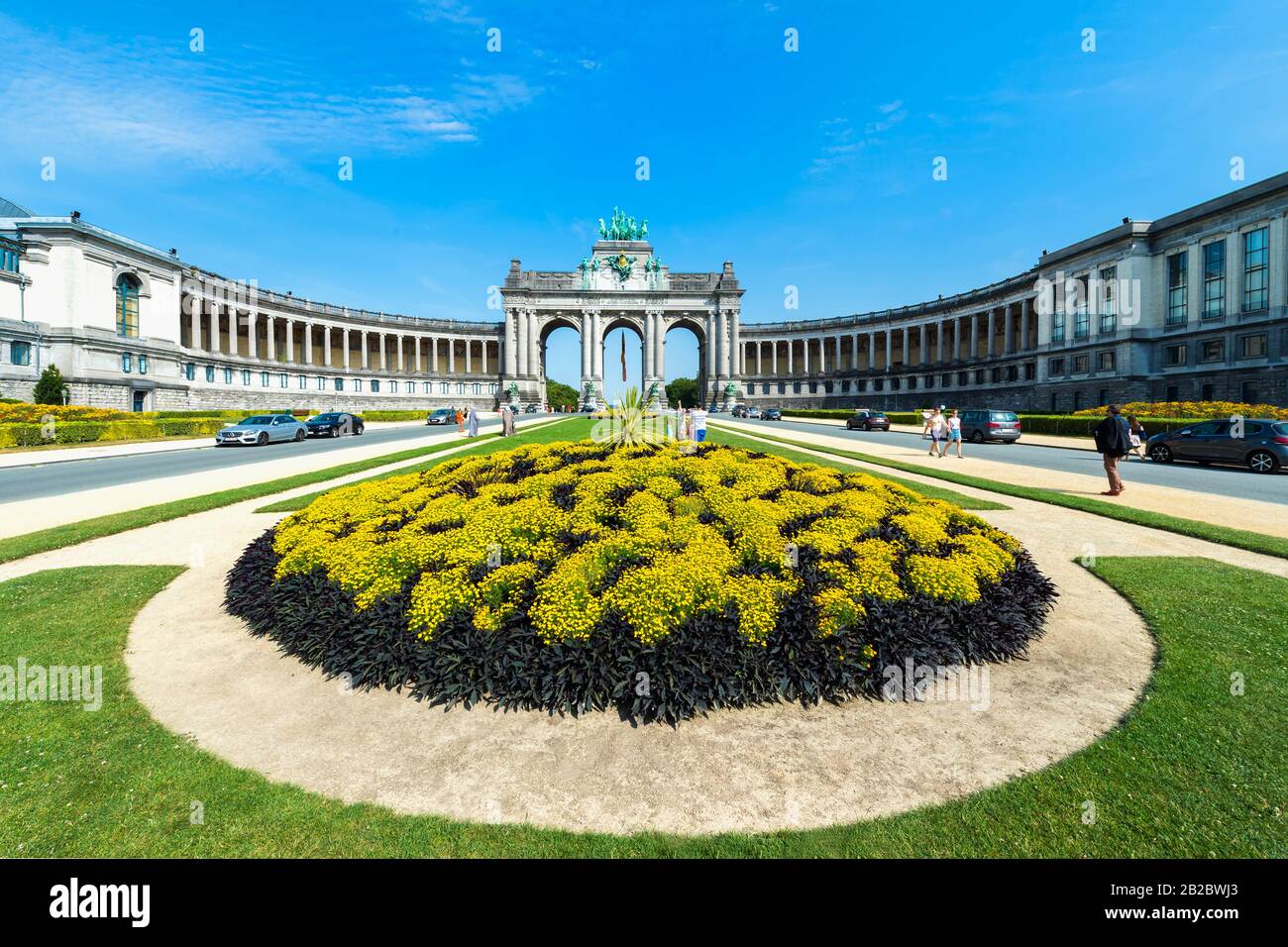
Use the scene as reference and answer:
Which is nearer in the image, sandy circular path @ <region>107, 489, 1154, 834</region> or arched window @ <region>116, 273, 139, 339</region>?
sandy circular path @ <region>107, 489, 1154, 834</region>

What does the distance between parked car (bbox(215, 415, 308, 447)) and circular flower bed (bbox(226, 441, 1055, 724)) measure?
29.0 meters

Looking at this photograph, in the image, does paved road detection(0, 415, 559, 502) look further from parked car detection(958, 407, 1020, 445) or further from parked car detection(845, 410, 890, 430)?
parked car detection(845, 410, 890, 430)

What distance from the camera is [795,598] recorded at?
4.93 meters

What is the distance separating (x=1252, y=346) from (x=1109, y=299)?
12.4 m

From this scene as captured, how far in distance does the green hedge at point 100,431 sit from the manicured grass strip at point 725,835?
36866 mm

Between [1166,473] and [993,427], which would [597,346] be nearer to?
[993,427]

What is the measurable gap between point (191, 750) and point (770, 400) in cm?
10062

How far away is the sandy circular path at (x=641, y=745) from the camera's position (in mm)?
3236

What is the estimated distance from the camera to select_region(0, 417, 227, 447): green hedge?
1109 inches

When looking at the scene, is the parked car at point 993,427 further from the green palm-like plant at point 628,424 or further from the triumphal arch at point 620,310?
the triumphal arch at point 620,310

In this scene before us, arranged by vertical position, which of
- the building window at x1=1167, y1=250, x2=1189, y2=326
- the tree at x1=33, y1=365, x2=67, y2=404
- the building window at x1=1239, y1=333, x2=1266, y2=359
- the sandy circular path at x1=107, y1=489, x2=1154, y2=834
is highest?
the building window at x1=1167, y1=250, x2=1189, y2=326

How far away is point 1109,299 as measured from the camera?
5347 centimetres

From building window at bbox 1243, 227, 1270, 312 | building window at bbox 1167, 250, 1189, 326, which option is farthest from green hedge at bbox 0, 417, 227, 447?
building window at bbox 1243, 227, 1270, 312

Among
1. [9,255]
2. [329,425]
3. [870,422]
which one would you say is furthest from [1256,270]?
[9,255]
